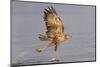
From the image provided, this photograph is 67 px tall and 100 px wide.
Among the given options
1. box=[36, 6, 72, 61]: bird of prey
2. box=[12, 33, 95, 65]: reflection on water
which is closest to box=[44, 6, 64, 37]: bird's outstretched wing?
box=[36, 6, 72, 61]: bird of prey

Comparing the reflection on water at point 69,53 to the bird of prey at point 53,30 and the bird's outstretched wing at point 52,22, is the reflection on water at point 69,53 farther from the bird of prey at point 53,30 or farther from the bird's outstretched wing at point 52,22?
the bird's outstretched wing at point 52,22

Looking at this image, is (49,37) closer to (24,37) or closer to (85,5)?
(24,37)

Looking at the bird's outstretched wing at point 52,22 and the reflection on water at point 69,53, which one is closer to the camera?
the reflection on water at point 69,53

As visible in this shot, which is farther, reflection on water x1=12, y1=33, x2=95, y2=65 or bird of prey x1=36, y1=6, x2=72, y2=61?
bird of prey x1=36, y1=6, x2=72, y2=61

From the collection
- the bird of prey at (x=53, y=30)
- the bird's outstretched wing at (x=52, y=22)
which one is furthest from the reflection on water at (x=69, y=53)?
the bird's outstretched wing at (x=52, y=22)

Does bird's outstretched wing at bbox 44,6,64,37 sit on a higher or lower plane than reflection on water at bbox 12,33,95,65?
higher

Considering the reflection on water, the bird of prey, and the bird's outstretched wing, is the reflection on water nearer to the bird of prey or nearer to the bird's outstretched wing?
the bird of prey

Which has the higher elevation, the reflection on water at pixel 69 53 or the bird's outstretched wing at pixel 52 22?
the bird's outstretched wing at pixel 52 22
